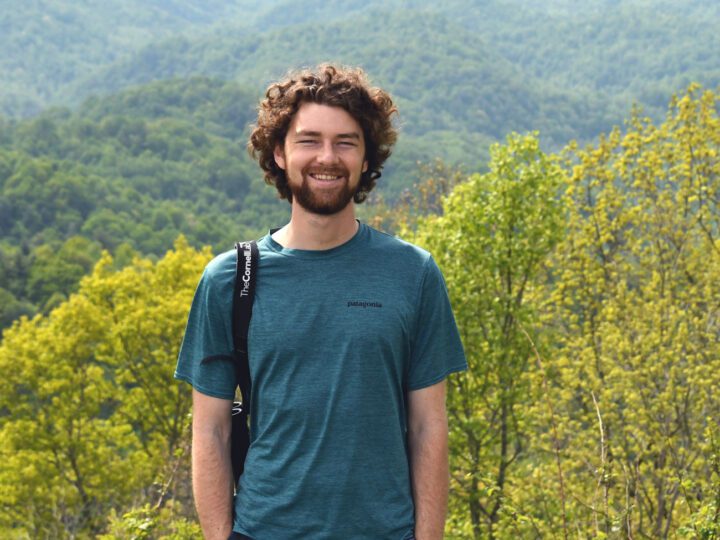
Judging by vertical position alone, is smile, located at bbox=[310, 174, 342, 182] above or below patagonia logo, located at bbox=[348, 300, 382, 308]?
above

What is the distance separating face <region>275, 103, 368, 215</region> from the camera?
3131 mm

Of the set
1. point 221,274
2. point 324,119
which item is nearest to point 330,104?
point 324,119

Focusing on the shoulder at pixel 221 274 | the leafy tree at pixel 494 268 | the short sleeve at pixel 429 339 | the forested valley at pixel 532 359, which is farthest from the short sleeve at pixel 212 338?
the leafy tree at pixel 494 268

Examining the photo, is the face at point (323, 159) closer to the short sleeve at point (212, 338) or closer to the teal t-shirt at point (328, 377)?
the teal t-shirt at point (328, 377)

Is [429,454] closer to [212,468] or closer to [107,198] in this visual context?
[212,468]

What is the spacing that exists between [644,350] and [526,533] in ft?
21.2

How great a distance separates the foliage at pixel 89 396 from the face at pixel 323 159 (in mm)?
24847

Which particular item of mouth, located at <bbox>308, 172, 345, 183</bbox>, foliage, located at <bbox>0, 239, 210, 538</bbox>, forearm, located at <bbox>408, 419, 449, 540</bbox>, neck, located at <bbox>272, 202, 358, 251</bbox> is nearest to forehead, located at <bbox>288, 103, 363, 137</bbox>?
mouth, located at <bbox>308, 172, 345, 183</bbox>

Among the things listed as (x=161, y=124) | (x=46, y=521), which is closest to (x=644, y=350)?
(x=46, y=521)

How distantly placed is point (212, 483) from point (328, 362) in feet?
1.96

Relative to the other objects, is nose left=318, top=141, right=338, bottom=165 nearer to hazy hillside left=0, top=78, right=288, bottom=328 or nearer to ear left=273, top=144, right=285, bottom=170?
ear left=273, top=144, right=285, bottom=170

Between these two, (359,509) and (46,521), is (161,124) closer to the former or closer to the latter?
(46,521)

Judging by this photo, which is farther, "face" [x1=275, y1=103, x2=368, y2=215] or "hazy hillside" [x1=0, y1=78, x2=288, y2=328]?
"hazy hillside" [x1=0, y1=78, x2=288, y2=328]

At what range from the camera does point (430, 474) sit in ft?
10.3
